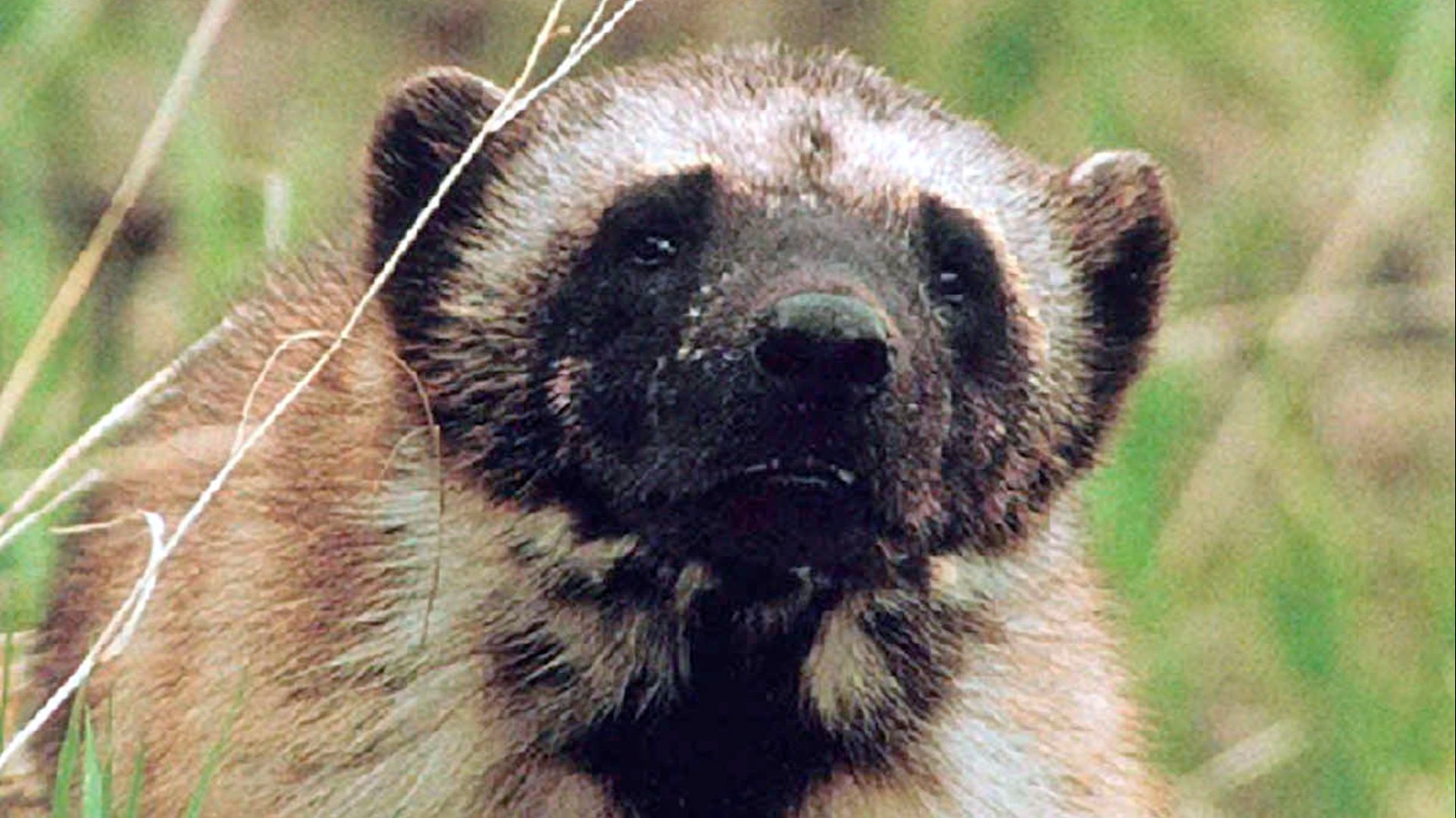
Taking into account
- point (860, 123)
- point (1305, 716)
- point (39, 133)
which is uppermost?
point (860, 123)

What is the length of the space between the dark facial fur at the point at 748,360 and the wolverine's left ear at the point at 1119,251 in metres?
0.01

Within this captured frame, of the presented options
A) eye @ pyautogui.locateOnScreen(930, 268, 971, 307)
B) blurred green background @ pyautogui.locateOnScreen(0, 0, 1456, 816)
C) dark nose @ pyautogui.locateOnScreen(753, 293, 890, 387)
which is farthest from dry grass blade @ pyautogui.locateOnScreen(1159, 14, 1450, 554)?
dark nose @ pyautogui.locateOnScreen(753, 293, 890, 387)

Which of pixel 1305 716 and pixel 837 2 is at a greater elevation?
pixel 837 2

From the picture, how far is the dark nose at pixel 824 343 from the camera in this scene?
4.36 m

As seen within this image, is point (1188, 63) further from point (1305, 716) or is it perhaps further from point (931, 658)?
point (931, 658)

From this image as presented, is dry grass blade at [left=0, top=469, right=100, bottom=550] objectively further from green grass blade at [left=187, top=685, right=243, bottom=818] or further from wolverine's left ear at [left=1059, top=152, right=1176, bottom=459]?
wolverine's left ear at [left=1059, top=152, right=1176, bottom=459]

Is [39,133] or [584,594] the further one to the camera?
[39,133]

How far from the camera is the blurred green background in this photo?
681 centimetres

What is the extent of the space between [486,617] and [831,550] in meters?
0.52

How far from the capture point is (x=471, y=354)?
4910 millimetres

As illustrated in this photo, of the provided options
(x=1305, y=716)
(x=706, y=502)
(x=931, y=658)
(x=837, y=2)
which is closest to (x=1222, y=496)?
(x=1305, y=716)

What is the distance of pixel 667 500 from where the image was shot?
4.54m

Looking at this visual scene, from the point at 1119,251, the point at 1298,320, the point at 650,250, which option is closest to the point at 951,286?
the point at 650,250

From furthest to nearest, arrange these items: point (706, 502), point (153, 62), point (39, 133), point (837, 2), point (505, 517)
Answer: point (837, 2), point (153, 62), point (39, 133), point (505, 517), point (706, 502)
